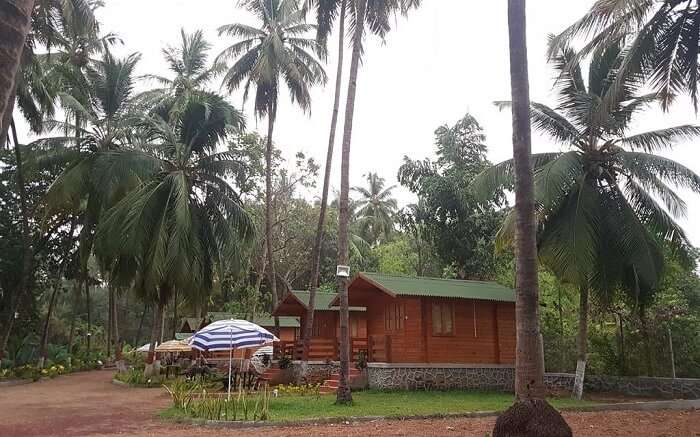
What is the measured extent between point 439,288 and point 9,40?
17.2 metres

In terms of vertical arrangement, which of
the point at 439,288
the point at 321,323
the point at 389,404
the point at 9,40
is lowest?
the point at 389,404

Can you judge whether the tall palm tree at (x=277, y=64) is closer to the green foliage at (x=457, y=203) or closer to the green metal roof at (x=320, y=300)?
the green metal roof at (x=320, y=300)

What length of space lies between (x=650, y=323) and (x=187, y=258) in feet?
49.0

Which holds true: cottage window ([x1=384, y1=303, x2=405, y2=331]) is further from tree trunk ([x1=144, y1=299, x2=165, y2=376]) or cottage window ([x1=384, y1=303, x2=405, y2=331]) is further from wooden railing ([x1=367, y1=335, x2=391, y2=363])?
tree trunk ([x1=144, y1=299, x2=165, y2=376])

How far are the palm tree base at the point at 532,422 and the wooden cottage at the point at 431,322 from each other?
10.9m

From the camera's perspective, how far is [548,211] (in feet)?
53.1

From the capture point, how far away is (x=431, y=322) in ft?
61.8

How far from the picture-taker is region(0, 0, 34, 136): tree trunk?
3209 mm

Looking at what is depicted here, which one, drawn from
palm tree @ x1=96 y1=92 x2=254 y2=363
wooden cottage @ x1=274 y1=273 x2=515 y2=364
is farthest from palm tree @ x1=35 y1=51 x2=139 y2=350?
wooden cottage @ x1=274 y1=273 x2=515 y2=364

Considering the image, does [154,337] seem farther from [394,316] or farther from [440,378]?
[440,378]

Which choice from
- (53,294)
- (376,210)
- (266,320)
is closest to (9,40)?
(53,294)

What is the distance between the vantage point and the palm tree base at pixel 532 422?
6.06 m

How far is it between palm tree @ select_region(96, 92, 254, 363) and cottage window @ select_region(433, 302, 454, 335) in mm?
7657

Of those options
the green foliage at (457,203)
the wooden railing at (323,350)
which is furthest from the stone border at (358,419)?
the green foliage at (457,203)
